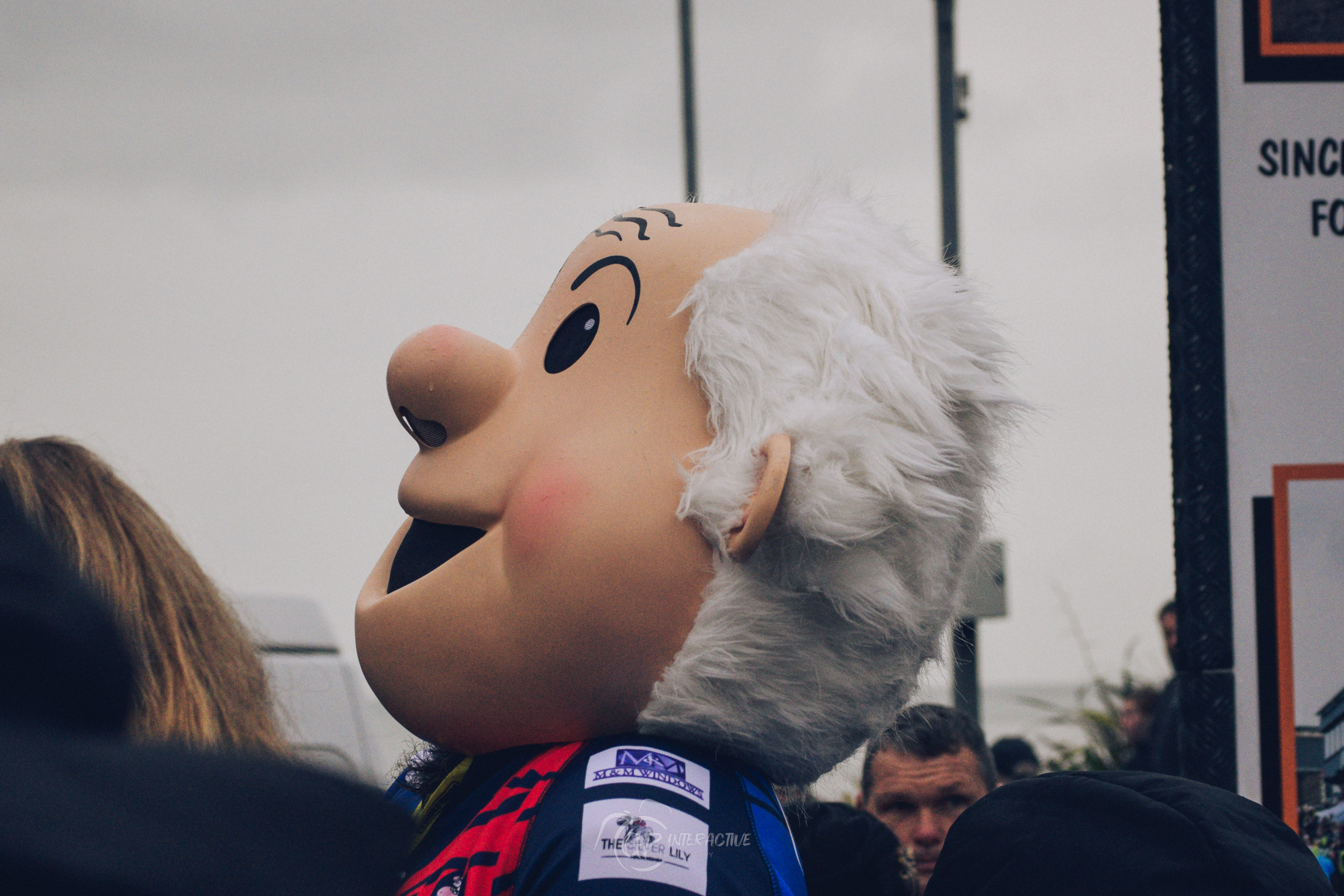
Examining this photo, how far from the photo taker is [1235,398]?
88.0 inches

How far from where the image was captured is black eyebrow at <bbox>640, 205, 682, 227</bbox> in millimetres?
2219

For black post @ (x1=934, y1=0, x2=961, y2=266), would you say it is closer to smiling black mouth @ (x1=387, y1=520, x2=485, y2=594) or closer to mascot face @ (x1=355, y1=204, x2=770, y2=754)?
mascot face @ (x1=355, y1=204, x2=770, y2=754)

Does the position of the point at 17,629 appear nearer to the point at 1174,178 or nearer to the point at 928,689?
the point at 928,689

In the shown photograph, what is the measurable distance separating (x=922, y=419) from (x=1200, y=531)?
63cm

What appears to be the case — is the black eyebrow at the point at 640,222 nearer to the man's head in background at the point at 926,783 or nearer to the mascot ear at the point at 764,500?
the mascot ear at the point at 764,500

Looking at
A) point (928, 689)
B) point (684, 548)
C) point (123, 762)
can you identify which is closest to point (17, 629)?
point (123, 762)

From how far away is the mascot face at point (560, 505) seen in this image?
76.5 inches

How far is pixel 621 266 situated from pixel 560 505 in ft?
1.54

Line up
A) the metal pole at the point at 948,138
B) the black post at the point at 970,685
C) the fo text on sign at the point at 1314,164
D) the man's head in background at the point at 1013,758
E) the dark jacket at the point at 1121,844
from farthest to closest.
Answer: the metal pole at the point at 948,138 → the man's head in background at the point at 1013,758 → the black post at the point at 970,685 → the fo text on sign at the point at 1314,164 → the dark jacket at the point at 1121,844

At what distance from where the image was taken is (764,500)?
6.06 feet

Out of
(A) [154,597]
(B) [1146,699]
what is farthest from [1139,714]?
(A) [154,597]

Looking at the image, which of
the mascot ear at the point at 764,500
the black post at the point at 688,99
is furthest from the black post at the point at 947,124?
the mascot ear at the point at 764,500

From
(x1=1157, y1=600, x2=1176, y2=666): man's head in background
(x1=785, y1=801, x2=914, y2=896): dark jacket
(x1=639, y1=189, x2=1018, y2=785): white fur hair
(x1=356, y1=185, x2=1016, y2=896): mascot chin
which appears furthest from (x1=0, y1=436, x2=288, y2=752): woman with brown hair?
(x1=1157, y1=600, x2=1176, y2=666): man's head in background

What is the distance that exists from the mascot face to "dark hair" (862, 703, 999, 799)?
48.6 inches
